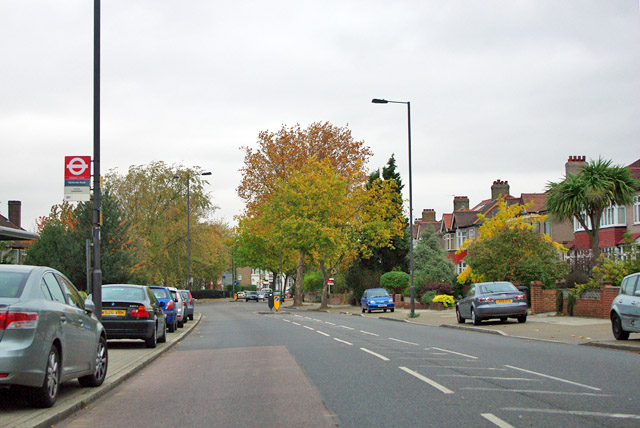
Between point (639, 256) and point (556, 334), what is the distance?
515cm

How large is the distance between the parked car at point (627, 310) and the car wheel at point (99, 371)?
36.4 feet

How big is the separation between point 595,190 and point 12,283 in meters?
27.0

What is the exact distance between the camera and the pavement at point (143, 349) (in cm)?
775

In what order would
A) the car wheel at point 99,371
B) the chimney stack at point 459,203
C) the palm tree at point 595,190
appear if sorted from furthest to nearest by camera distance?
1. the chimney stack at point 459,203
2. the palm tree at point 595,190
3. the car wheel at point 99,371

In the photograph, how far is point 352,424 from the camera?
24.1 ft

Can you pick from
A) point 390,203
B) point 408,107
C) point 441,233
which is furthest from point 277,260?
point 408,107

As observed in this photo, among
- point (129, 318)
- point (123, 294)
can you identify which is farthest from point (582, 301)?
point (129, 318)

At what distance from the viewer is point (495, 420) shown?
735 cm

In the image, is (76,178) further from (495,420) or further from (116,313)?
(495,420)

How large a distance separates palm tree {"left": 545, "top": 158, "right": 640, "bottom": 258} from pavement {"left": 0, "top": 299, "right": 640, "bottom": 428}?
5.31 metres

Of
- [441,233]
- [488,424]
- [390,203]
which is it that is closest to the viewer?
[488,424]

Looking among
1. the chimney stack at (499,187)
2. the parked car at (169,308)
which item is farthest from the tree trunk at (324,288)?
the parked car at (169,308)

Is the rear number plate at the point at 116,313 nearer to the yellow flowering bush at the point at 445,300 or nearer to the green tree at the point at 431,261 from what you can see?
the yellow flowering bush at the point at 445,300

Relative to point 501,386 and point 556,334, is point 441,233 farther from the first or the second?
point 501,386
